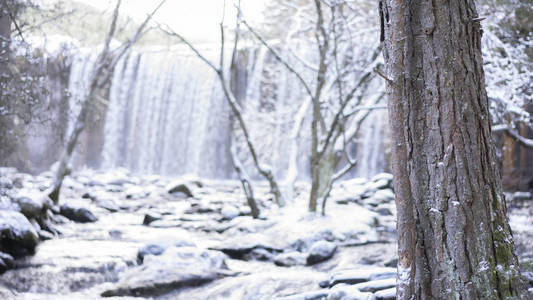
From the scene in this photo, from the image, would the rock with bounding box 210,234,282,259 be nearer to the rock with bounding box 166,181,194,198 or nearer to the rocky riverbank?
the rocky riverbank

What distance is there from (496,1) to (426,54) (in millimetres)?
4754

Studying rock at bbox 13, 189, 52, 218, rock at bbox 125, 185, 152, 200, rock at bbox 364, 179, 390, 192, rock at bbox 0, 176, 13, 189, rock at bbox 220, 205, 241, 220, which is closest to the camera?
rock at bbox 0, 176, 13, 189

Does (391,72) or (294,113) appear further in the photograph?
(294,113)

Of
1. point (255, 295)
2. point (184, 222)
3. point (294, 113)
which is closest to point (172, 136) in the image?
point (294, 113)

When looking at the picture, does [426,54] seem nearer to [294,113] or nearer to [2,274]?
[2,274]

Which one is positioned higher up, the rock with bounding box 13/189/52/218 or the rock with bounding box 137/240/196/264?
the rock with bounding box 13/189/52/218

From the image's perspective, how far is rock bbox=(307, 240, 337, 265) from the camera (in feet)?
16.3

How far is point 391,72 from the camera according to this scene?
6.24 feet

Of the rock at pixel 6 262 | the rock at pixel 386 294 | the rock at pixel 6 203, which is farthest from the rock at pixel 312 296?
the rock at pixel 6 203

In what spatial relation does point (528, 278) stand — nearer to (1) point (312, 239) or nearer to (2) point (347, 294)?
(2) point (347, 294)

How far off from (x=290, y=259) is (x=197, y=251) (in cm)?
105

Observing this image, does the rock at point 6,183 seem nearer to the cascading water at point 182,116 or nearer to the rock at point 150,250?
the rock at point 150,250

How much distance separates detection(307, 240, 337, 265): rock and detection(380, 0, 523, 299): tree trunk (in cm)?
322

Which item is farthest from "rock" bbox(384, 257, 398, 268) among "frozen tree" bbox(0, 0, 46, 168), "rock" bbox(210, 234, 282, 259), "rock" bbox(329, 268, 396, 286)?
"frozen tree" bbox(0, 0, 46, 168)
